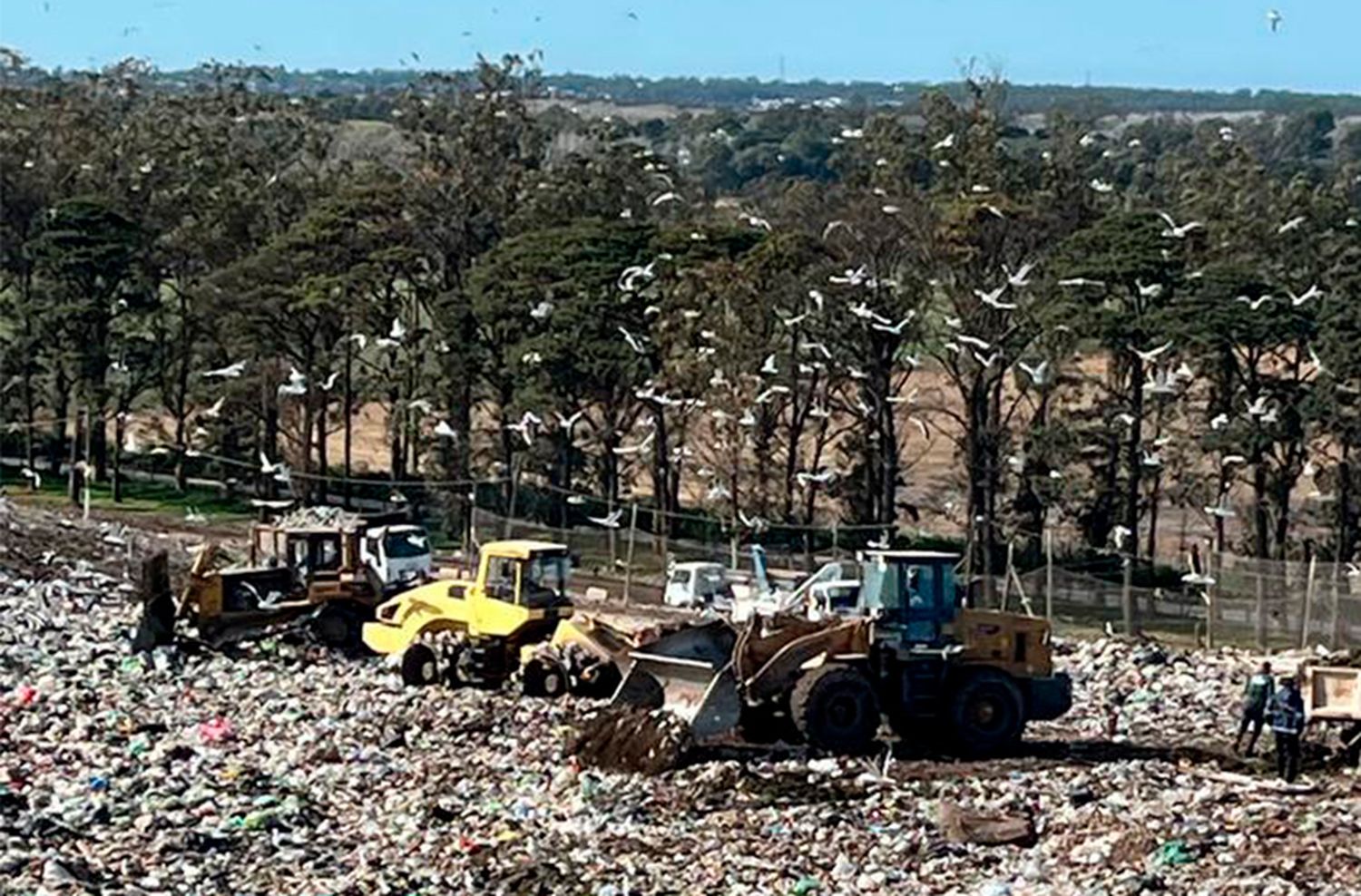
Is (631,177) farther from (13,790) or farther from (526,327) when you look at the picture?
(13,790)

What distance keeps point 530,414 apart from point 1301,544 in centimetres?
1292

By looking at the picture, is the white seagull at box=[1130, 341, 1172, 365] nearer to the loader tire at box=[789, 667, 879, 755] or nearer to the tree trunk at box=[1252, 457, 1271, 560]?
the tree trunk at box=[1252, 457, 1271, 560]

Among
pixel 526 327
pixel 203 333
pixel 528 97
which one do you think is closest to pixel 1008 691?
pixel 526 327

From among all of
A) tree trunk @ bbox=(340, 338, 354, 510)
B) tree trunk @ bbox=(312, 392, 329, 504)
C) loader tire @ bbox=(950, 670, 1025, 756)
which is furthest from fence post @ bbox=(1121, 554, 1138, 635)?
tree trunk @ bbox=(312, 392, 329, 504)

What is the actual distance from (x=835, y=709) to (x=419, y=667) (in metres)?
5.66

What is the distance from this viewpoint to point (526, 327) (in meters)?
46.8

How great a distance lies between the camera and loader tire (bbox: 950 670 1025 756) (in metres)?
20.6

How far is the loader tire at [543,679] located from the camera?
2314 centimetres

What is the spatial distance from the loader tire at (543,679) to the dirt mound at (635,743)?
3081mm

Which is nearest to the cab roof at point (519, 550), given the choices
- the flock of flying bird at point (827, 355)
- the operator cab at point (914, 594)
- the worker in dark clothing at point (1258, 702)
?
the operator cab at point (914, 594)

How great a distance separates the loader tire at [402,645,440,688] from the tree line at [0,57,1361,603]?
16018 millimetres

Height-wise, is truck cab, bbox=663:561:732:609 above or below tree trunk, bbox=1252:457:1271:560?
below

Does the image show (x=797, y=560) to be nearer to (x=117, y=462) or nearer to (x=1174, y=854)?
(x=117, y=462)

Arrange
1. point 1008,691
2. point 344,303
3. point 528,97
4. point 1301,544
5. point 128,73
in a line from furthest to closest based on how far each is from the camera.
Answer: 1. point 128,73
2. point 528,97
3. point 344,303
4. point 1301,544
5. point 1008,691
